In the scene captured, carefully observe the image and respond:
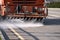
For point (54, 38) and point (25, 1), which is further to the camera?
point (25, 1)

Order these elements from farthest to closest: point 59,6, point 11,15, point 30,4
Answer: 1. point 59,6
2. point 30,4
3. point 11,15

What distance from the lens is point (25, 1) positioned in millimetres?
20531

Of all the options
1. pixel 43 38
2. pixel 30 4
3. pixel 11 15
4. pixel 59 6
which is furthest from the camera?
pixel 59 6

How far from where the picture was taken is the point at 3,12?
19.3 m

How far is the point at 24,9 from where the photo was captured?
66.0 feet

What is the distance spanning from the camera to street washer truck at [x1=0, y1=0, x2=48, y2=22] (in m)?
19.1

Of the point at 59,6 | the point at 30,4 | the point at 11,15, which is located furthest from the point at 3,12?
the point at 59,6

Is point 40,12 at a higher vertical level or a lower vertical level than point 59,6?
higher

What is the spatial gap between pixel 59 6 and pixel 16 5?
117 feet

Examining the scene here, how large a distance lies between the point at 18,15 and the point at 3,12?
105cm

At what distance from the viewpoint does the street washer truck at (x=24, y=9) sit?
19.1 meters

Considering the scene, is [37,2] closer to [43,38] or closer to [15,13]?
[15,13]

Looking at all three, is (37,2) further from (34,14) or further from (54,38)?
(54,38)

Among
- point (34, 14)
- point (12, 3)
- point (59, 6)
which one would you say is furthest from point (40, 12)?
point (59, 6)
